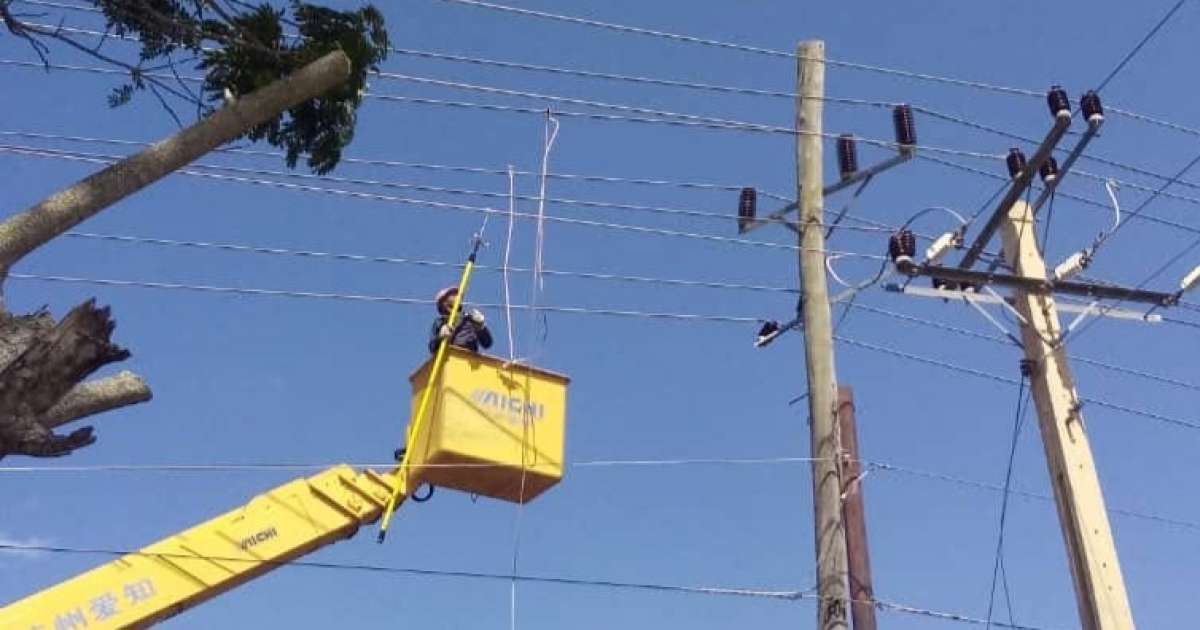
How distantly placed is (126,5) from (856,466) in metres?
6.36

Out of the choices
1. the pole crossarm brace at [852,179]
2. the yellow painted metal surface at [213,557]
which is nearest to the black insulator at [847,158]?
the pole crossarm brace at [852,179]

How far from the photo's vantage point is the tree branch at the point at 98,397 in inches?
197

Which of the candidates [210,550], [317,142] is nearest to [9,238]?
[317,142]

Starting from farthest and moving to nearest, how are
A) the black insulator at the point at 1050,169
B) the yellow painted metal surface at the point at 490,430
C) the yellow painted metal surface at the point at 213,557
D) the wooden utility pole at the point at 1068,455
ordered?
the black insulator at the point at 1050,169, the wooden utility pole at the point at 1068,455, the yellow painted metal surface at the point at 490,430, the yellow painted metal surface at the point at 213,557

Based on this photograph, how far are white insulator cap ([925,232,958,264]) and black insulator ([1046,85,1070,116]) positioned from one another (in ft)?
4.12

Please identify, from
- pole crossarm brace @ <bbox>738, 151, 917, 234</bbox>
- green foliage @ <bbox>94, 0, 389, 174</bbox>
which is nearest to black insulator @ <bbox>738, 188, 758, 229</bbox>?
pole crossarm brace @ <bbox>738, 151, 917, 234</bbox>

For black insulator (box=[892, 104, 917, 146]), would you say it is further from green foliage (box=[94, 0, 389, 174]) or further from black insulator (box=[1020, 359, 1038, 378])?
green foliage (box=[94, 0, 389, 174])

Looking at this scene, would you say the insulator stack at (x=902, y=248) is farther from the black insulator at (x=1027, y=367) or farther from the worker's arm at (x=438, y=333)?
the worker's arm at (x=438, y=333)

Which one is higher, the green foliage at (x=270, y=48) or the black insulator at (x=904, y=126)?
the black insulator at (x=904, y=126)

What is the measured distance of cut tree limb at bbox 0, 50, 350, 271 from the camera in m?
5.18

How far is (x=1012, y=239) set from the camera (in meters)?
11.1

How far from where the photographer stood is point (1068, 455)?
979 cm

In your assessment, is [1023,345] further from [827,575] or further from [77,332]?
[77,332]

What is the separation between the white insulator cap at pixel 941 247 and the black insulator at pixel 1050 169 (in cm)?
85
